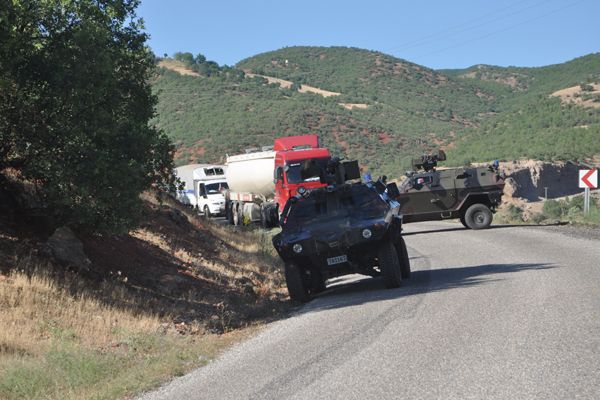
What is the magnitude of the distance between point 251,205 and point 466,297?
2353 cm

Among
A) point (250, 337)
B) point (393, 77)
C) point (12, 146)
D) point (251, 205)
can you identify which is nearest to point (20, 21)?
point (12, 146)

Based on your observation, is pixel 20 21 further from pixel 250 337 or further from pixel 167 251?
pixel 167 251

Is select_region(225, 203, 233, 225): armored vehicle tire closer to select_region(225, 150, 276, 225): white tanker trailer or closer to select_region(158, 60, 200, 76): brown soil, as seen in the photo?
select_region(225, 150, 276, 225): white tanker trailer

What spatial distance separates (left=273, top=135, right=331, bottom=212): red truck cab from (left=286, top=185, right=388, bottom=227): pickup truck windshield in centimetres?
1106

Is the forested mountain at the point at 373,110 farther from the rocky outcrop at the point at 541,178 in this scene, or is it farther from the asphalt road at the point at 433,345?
the asphalt road at the point at 433,345

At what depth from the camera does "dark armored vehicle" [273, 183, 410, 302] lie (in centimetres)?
1367

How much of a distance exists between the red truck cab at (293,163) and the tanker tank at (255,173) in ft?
2.65

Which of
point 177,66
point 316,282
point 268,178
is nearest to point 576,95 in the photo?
point 268,178

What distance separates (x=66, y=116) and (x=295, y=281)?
4.81m

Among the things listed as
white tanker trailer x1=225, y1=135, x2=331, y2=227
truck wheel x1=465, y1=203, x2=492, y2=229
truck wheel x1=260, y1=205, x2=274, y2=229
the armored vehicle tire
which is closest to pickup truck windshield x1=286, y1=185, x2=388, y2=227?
white tanker trailer x1=225, y1=135, x2=331, y2=227

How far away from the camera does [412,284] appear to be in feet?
47.9

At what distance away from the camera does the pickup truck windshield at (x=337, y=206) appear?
48.1 feet

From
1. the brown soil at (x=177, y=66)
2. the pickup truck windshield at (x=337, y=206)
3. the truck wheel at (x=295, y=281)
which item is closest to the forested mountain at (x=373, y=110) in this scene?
the brown soil at (x=177, y=66)

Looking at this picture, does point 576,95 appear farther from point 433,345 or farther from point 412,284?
point 433,345
